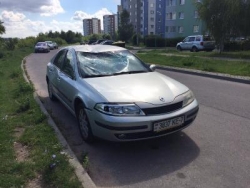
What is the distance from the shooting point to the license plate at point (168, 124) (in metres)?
3.65

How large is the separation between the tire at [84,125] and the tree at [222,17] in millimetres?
18683

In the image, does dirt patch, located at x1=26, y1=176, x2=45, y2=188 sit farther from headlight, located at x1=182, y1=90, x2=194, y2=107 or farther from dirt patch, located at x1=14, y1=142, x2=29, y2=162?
headlight, located at x1=182, y1=90, x2=194, y2=107

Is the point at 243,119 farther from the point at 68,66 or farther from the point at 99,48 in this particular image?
the point at 68,66

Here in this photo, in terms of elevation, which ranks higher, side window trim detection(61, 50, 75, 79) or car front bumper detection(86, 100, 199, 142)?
side window trim detection(61, 50, 75, 79)

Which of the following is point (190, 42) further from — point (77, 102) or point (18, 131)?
point (18, 131)

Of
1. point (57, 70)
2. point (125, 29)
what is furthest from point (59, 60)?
point (125, 29)

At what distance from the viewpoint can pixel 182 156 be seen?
381 cm

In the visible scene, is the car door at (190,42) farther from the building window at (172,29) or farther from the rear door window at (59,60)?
the building window at (172,29)

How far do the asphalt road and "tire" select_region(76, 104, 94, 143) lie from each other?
0.12 metres

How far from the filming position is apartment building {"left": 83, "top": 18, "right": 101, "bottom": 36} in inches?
5433

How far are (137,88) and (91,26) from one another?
141936 mm

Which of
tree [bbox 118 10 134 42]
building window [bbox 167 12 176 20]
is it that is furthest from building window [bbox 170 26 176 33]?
tree [bbox 118 10 134 42]

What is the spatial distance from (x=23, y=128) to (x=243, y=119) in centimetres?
434

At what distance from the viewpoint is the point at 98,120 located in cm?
377
